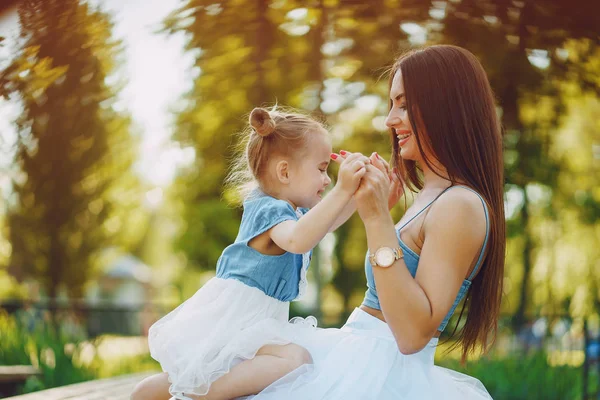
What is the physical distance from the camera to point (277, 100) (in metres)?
7.03

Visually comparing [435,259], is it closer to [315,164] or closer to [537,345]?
[315,164]

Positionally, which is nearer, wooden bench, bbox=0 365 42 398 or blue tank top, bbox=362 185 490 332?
blue tank top, bbox=362 185 490 332

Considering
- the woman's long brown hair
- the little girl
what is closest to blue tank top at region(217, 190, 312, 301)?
the little girl

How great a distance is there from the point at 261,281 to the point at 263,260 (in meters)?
0.07

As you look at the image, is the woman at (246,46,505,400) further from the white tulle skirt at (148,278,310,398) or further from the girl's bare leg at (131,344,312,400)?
the white tulle skirt at (148,278,310,398)

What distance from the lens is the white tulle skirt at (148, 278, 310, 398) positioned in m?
2.33

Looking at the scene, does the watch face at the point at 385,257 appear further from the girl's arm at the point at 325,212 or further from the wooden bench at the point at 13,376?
the wooden bench at the point at 13,376

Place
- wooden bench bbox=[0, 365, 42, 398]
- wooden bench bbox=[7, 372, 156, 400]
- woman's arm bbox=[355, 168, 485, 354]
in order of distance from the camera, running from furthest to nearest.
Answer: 1. wooden bench bbox=[0, 365, 42, 398]
2. wooden bench bbox=[7, 372, 156, 400]
3. woman's arm bbox=[355, 168, 485, 354]

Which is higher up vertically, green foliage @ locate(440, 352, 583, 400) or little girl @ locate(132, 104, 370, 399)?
little girl @ locate(132, 104, 370, 399)

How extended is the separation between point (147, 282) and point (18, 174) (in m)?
31.0

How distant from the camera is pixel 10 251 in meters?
18.6

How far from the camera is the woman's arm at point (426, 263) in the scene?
205 centimetres

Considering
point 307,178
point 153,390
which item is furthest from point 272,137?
point 153,390

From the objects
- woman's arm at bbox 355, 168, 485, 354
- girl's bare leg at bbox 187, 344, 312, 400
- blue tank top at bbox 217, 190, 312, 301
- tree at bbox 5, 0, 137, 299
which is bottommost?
tree at bbox 5, 0, 137, 299
